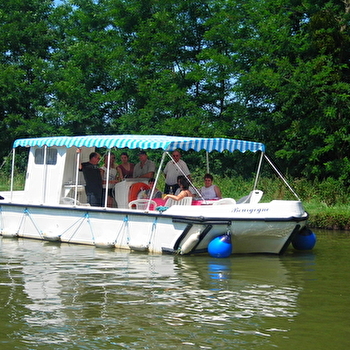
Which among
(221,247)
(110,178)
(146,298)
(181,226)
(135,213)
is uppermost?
(110,178)

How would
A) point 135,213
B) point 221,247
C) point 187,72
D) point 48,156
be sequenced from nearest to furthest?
1. point 221,247
2. point 135,213
3. point 48,156
4. point 187,72

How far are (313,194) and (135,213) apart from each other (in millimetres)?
10657

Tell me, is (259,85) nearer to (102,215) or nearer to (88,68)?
(88,68)

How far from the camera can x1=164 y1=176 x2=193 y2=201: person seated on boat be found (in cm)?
1527

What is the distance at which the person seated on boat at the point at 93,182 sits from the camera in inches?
636

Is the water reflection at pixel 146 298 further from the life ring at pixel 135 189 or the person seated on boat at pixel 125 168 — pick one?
the person seated on boat at pixel 125 168

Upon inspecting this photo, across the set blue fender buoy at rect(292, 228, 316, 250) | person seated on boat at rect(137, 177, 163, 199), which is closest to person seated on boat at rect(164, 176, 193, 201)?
person seated on boat at rect(137, 177, 163, 199)

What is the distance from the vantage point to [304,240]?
1545cm

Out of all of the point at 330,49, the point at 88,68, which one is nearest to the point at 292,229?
the point at 330,49

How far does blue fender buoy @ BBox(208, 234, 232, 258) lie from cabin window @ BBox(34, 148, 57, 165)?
4884 millimetres

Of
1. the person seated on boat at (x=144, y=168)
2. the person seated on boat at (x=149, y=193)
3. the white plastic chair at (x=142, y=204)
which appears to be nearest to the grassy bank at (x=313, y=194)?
the person seated on boat at (x=144, y=168)

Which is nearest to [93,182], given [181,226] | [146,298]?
[181,226]

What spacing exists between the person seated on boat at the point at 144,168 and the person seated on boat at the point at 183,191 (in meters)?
1.63

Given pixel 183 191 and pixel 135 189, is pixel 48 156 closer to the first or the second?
pixel 135 189
